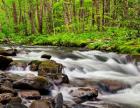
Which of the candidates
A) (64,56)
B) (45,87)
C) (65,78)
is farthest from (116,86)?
(64,56)

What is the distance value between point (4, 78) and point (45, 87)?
1.50 meters

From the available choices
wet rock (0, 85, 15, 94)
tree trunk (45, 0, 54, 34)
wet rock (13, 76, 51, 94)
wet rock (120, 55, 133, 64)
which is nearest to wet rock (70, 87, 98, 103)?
wet rock (13, 76, 51, 94)

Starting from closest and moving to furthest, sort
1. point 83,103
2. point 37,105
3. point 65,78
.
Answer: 1. point 37,105
2. point 83,103
3. point 65,78

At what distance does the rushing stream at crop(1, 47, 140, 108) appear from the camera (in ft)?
37.7

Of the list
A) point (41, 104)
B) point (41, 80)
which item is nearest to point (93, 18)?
point (41, 80)

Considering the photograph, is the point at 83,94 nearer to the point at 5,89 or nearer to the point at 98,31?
the point at 5,89

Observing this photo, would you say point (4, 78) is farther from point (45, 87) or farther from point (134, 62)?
point (134, 62)

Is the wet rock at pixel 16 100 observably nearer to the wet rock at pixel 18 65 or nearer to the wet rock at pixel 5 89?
the wet rock at pixel 5 89

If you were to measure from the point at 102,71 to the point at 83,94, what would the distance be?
4.72m

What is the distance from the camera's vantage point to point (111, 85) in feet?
40.6

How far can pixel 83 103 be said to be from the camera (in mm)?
10227

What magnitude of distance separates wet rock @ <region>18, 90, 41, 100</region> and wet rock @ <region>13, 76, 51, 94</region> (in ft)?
0.82

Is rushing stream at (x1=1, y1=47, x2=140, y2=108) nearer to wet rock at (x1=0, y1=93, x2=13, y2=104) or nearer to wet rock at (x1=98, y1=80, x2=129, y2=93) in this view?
wet rock at (x1=98, y1=80, x2=129, y2=93)

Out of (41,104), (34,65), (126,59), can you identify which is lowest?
(126,59)
